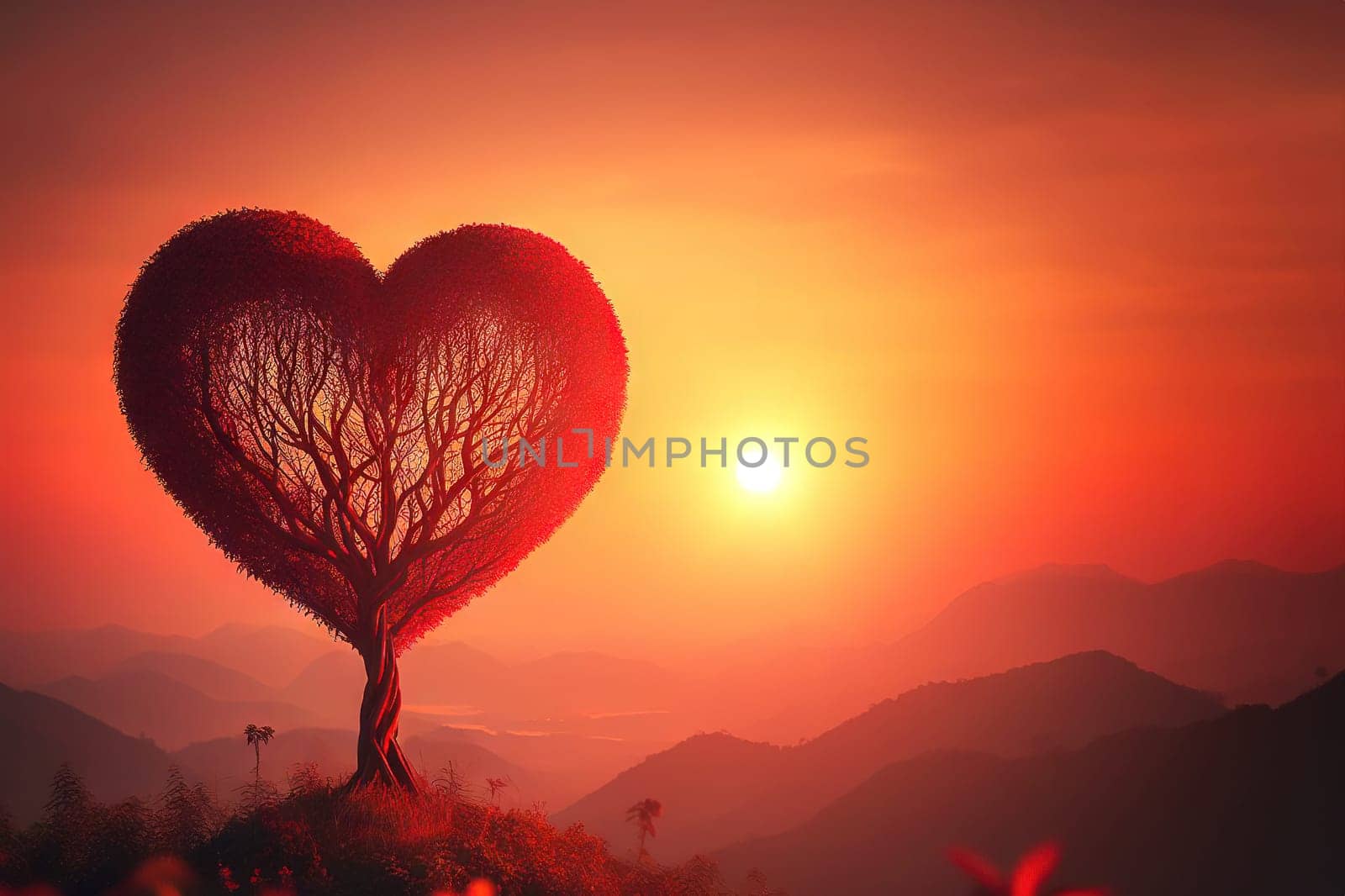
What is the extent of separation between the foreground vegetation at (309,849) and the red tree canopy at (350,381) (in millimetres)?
4617

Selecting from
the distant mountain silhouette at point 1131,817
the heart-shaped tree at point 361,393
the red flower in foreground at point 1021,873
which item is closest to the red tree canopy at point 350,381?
the heart-shaped tree at point 361,393

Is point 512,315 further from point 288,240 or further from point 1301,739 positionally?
point 1301,739

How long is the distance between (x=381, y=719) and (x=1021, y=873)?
28.6 metres

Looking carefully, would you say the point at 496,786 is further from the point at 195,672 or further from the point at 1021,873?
the point at 195,672

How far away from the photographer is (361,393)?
23750 mm

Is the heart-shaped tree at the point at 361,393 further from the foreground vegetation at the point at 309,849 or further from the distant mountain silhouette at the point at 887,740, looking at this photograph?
the distant mountain silhouette at the point at 887,740

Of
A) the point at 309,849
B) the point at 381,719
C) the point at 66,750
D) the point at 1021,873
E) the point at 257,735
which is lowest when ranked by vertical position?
the point at 1021,873

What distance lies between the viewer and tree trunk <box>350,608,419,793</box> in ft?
80.7

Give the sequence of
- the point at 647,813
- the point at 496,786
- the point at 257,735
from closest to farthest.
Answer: the point at 496,786 < the point at 257,735 < the point at 647,813

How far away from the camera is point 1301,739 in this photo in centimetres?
4456

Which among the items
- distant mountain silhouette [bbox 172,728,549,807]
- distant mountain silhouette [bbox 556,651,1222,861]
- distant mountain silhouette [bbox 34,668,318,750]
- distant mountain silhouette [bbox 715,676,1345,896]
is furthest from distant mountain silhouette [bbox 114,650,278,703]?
distant mountain silhouette [bbox 715,676,1345,896]

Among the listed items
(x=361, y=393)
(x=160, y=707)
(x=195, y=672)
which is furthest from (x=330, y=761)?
(x=195, y=672)

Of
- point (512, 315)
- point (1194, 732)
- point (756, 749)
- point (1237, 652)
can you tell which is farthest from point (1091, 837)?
point (1237, 652)

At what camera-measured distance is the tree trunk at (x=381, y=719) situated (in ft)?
80.7
